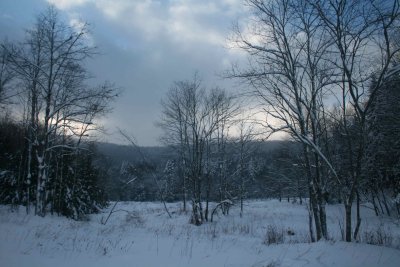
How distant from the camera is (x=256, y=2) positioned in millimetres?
11492

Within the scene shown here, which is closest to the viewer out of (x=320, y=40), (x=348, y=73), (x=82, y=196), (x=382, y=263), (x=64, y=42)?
(x=382, y=263)

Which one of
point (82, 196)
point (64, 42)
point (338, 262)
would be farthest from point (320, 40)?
point (82, 196)

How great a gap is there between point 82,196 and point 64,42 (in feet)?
60.6

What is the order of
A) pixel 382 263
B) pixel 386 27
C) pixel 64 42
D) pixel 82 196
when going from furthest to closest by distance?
pixel 82 196, pixel 64 42, pixel 386 27, pixel 382 263

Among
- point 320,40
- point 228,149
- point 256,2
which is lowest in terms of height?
point 228,149

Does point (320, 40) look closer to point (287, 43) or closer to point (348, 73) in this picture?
point (287, 43)

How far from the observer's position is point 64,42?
58.3 ft

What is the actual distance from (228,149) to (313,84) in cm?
2120

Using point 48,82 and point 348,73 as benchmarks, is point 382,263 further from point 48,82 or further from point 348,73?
point 48,82

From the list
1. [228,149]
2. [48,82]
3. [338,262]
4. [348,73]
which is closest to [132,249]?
[338,262]

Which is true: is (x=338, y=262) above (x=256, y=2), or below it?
below

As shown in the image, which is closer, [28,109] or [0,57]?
[0,57]

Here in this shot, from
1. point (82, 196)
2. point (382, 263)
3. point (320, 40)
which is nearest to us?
point (382, 263)

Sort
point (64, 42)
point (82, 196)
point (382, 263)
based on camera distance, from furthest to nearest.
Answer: point (82, 196) → point (64, 42) → point (382, 263)
